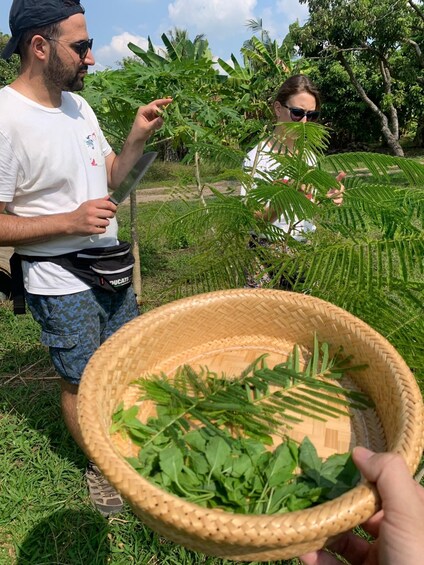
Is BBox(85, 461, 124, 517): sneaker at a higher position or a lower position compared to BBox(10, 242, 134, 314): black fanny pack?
lower

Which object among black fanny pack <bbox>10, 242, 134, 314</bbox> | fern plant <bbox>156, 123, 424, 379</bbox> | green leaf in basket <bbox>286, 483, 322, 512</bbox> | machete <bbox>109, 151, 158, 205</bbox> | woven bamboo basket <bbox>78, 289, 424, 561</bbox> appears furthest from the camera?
black fanny pack <bbox>10, 242, 134, 314</bbox>

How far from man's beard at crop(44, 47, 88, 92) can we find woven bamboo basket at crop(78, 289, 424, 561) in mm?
937

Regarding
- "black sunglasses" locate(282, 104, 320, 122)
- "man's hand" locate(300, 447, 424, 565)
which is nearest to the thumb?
"man's hand" locate(300, 447, 424, 565)

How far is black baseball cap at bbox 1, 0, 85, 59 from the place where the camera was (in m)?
1.51

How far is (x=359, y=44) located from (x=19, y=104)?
614 inches

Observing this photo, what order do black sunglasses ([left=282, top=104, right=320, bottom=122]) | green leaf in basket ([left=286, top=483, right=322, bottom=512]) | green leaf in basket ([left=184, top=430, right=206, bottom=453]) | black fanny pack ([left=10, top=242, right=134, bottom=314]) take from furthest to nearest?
black sunglasses ([left=282, top=104, right=320, bottom=122]), black fanny pack ([left=10, top=242, right=134, bottom=314]), green leaf in basket ([left=184, top=430, right=206, bottom=453]), green leaf in basket ([left=286, top=483, right=322, bottom=512])

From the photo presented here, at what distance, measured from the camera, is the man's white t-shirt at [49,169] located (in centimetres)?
146

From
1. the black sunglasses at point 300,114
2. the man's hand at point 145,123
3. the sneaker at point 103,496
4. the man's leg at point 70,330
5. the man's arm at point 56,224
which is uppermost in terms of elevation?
the black sunglasses at point 300,114

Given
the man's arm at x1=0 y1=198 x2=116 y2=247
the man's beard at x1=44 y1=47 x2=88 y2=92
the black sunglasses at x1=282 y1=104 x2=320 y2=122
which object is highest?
the black sunglasses at x1=282 y1=104 x2=320 y2=122

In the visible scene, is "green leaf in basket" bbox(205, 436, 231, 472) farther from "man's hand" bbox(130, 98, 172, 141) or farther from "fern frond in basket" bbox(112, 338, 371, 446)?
"man's hand" bbox(130, 98, 172, 141)

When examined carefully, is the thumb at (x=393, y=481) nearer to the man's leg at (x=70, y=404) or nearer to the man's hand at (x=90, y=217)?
the man's hand at (x=90, y=217)

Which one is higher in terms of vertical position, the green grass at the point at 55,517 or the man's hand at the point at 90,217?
the man's hand at the point at 90,217

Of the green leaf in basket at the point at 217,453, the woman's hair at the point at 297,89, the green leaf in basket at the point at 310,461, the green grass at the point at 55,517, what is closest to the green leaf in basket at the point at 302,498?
the green leaf in basket at the point at 310,461

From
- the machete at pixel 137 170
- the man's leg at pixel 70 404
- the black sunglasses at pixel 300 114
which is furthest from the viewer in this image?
the black sunglasses at pixel 300 114
